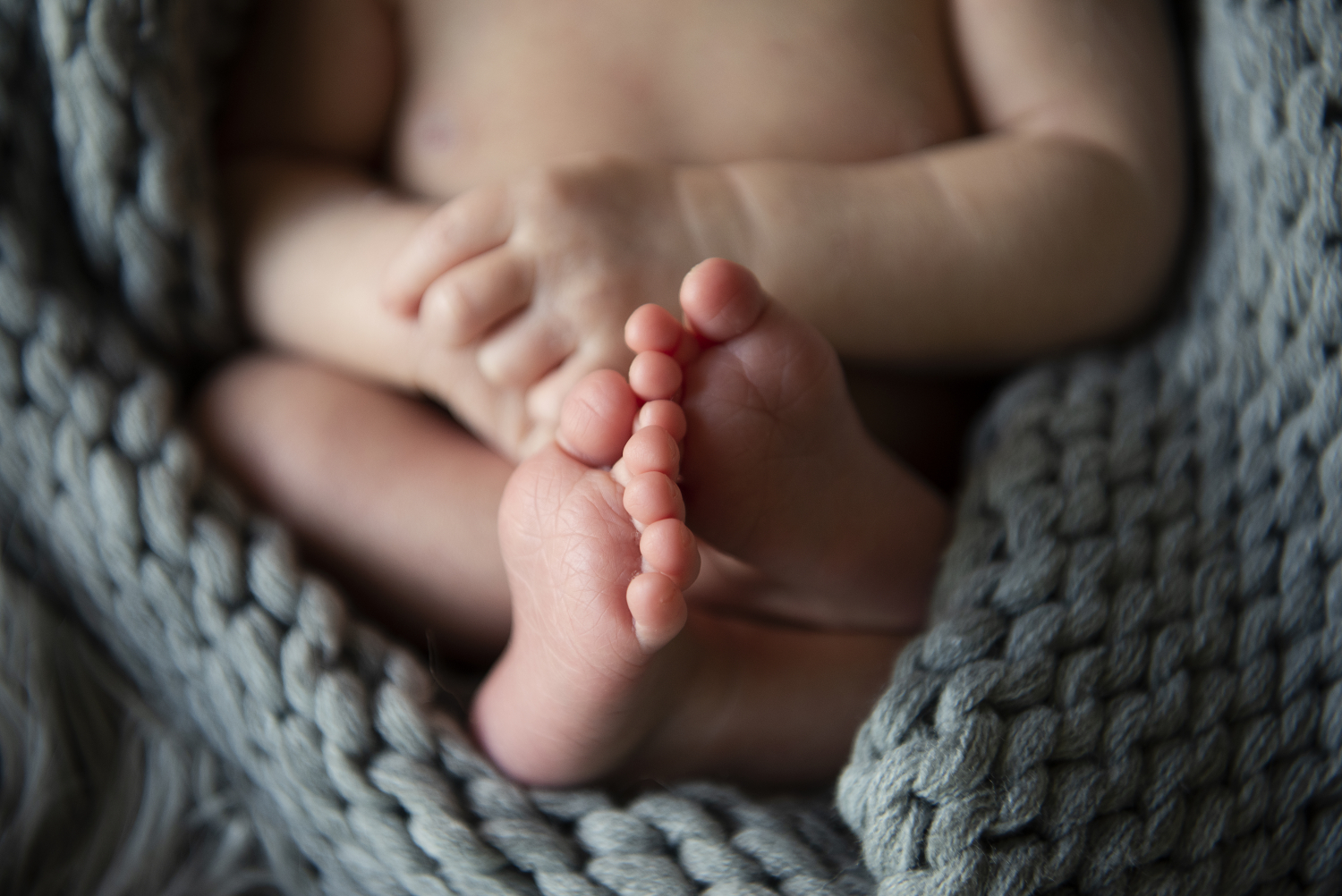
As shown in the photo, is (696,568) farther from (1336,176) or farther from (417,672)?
(1336,176)

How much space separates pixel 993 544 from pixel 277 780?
450 mm

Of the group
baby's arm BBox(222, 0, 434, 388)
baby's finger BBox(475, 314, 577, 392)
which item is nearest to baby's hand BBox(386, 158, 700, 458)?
baby's finger BBox(475, 314, 577, 392)

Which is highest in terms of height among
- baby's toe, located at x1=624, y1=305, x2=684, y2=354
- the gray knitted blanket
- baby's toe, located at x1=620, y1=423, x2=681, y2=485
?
baby's toe, located at x1=624, y1=305, x2=684, y2=354

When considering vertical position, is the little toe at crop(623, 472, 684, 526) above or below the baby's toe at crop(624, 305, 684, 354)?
below

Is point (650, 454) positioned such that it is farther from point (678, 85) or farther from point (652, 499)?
point (678, 85)

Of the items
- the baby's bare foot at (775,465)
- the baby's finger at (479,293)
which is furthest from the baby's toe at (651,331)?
the baby's finger at (479,293)

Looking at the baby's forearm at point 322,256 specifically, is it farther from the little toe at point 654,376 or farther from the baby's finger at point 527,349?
the little toe at point 654,376

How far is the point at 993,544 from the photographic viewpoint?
21.9 inches

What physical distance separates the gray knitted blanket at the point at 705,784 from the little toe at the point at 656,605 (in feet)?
0.44

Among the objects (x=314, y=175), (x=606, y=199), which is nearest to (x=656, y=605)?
(x=606, y=199)

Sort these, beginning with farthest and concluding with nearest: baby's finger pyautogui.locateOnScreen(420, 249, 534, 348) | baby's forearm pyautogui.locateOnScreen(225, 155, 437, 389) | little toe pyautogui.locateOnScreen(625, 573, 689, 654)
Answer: baby's forearm pyautogui.locateOnScreen(225, 155, 437, 389) → baby's finger pyautogui.locateOnScreen(420, 249, 534, 348) → little toe pyautogui.locateOnScreen(625, 573, 689, 654)

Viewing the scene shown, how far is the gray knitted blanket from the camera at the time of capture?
0.49 metres

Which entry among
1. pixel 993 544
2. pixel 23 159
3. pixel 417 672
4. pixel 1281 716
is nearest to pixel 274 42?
pixel 23 159

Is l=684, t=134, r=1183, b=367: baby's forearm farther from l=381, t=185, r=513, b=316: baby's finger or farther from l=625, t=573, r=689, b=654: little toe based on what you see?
l=625, t=573, r=689, b=654: little toe
